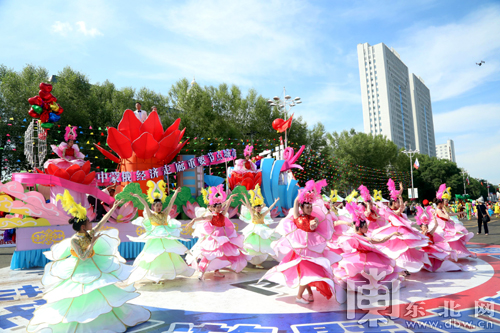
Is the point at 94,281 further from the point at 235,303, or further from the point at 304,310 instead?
the point at 304,310

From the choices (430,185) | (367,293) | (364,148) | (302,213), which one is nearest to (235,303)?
(302,213)

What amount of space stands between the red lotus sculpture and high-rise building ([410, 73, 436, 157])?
317 feet

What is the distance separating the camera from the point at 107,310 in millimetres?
3629

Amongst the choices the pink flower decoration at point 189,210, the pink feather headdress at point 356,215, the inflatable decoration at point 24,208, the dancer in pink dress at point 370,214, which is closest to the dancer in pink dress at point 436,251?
the dancer in pink dress at point 370,214

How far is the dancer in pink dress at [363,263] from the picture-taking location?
4.81 m

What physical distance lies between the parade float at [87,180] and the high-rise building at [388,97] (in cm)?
7602

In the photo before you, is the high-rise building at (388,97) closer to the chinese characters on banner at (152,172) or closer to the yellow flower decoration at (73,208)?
the chinese characters on banner at (152,172)

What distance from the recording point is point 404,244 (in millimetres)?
5926

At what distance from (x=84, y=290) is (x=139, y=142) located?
7.18 meters

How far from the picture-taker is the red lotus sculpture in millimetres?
9102

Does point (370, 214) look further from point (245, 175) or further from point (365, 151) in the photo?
point (365, 151)

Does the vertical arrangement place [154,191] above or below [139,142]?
below

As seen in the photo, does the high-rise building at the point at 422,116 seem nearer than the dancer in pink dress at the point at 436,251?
No

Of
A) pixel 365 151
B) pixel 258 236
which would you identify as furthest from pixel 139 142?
pixel 365 151
